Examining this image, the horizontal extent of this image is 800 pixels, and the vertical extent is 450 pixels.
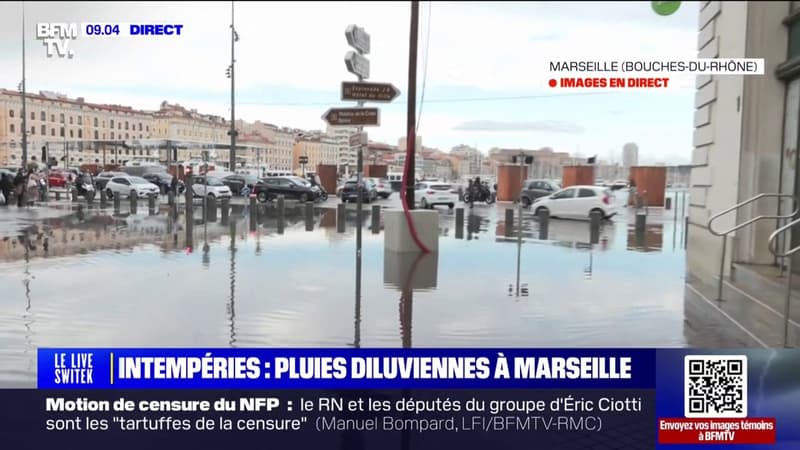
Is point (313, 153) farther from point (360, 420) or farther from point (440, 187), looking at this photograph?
point (360, 420)

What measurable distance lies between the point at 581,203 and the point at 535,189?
26.1ft

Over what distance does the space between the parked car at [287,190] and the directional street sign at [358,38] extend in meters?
22.6

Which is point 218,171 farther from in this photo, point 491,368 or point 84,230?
point 491,368

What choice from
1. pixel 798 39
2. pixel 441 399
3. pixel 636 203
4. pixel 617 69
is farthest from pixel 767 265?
pixel 636 203

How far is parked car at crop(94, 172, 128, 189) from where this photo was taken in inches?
1278

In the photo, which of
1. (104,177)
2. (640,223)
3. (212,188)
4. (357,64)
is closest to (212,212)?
(212,188)

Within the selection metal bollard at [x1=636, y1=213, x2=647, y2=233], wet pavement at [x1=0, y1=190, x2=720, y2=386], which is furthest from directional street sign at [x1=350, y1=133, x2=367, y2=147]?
metal bollard at [x1=636, y1=213, x2=647, y2=233]

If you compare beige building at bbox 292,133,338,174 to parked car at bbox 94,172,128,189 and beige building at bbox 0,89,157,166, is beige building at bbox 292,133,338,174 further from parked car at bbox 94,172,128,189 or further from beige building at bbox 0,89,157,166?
parked car at bbox 94,172,128,189

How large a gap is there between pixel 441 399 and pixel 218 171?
3580cm

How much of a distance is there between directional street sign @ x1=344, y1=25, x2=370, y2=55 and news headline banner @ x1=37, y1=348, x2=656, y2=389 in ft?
14.3

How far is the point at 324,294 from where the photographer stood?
7.82 m

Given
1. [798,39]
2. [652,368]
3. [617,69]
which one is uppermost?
[798,39]

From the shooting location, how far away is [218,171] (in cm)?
3819

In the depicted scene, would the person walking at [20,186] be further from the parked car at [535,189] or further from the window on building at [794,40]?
the window on building at [794,40]
